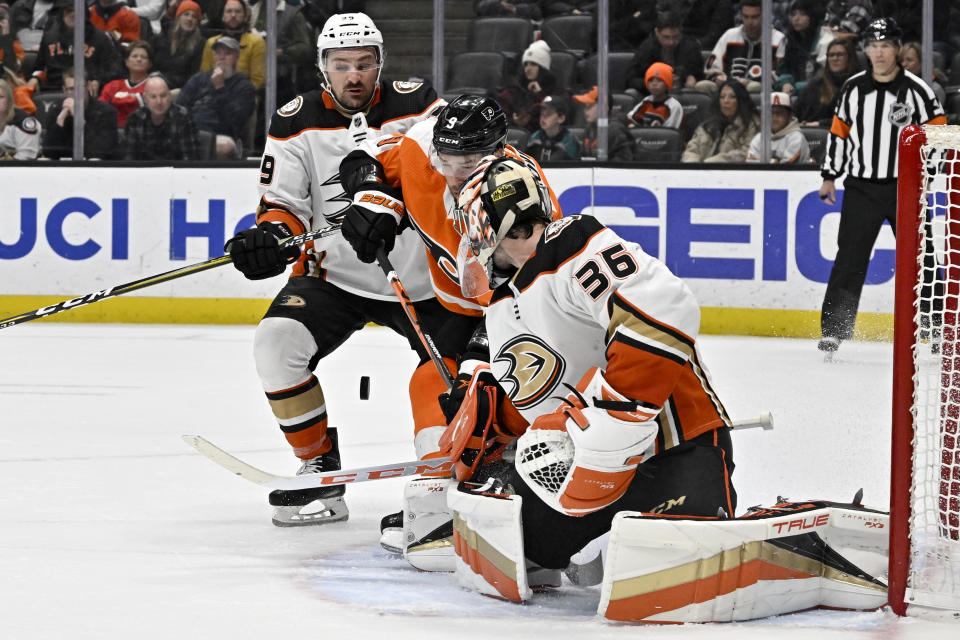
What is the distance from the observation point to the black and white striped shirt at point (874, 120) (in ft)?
19.0

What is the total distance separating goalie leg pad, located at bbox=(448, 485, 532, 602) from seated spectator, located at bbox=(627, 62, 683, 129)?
447cm

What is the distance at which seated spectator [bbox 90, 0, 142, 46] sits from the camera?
6.79 m

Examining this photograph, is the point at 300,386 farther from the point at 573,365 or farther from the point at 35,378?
the point at 35,378

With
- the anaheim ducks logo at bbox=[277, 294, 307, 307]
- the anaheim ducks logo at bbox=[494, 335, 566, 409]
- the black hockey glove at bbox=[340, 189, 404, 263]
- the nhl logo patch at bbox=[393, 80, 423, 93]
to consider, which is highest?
the nhl logo patch at bbox=[393, 80, 423, 93]

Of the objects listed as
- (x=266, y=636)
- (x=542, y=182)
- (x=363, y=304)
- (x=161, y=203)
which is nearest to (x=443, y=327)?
(x=363, y=304)

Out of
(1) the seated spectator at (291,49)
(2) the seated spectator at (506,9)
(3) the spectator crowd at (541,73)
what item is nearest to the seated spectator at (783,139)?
(3) the spectator crowd at (541,73)

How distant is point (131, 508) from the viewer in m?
3.04

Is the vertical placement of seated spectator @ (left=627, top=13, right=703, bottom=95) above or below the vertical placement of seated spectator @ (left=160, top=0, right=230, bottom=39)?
below

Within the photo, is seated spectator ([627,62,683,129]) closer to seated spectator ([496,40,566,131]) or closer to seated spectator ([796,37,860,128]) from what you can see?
seated spectator ([496,40,566,131])

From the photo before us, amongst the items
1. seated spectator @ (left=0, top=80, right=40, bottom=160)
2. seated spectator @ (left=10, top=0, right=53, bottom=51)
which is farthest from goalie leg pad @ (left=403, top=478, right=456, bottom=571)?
seated spectator @ (left=10, top=0, right=53, bottom=51)

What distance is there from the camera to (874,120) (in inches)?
229

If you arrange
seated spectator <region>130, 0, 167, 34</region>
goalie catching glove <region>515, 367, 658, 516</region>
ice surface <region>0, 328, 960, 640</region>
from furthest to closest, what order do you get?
seated spectator <region>130, 0, 167, 34</region>
ice surface <region>0, 328, 960, 640</region>
goalie catching glove <region>515, 367, 658, 516</region>

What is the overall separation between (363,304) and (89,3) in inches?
168

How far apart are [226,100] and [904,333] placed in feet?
17.1
